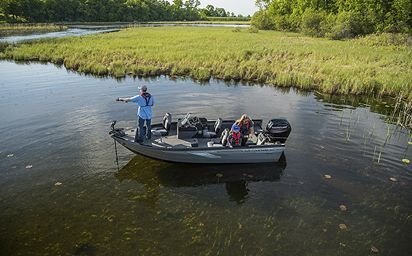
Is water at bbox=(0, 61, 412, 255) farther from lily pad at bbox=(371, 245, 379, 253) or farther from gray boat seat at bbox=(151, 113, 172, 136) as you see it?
gray boat seat at bbox=(151, 113, 172, 136)

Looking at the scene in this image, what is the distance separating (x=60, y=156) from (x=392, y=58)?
3291 cm

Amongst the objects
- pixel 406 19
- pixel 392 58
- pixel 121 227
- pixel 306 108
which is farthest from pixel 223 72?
pixel 406 19

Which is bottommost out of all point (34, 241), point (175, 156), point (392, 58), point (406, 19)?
point (34, 241)

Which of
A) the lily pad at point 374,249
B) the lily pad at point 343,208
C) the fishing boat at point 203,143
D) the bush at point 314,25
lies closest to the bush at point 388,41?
the bush at point 314,25

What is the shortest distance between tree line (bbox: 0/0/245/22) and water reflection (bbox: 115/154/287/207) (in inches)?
4652

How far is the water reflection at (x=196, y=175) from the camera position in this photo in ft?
43.6

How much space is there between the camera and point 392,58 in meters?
35.1

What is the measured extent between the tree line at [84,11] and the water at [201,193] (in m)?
114

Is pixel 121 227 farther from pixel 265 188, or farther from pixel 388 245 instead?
pixel 388 245

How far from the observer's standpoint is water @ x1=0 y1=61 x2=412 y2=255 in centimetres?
1023

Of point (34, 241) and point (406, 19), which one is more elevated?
point (406, 19)

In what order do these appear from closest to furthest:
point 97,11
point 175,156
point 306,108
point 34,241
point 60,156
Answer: point 34,241 → point 175,156 → point 60,156 → point 306,108 → point 97,11

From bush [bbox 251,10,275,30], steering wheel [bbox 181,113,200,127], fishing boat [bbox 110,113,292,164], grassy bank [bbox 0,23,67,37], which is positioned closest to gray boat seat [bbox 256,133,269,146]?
fishing boat [bbox 110,113,292,164]

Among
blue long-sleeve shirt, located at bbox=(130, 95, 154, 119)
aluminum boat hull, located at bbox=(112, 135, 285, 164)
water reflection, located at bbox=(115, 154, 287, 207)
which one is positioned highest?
blue long-sleeve shirt, located at bbox=(130, 95, 154, 119)
